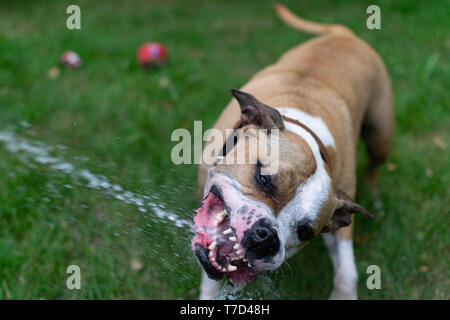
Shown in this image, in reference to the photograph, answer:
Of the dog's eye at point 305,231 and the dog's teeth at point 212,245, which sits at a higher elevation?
the dog's eye at point 305,231

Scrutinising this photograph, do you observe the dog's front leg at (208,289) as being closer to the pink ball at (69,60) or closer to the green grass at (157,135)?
the green grass at (157,135)

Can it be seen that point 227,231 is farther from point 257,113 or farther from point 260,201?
point 257,113

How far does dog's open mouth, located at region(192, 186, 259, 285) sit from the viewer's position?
238cm

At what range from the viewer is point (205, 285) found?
306 cm

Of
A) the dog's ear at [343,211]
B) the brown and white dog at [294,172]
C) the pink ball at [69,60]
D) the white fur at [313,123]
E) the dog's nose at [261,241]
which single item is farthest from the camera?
the pink ball at [69,60]

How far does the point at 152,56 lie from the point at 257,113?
9.20ft

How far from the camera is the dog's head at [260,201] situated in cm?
234

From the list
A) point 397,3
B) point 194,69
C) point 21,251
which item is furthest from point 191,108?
point 397,3

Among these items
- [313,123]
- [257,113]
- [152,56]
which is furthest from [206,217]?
[152,56]

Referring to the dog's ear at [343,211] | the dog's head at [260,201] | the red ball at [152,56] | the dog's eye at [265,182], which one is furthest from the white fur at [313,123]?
the red ball at [152,56]

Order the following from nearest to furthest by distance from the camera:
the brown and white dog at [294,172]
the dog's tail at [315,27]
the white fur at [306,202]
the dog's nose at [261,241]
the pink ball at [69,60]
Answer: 1. the dog's nose at [261,241]
2. the brown and white dog at [294,172]
3. the white fur at [306,202]
4. the dog's tail at [315,27]
5. the pink ball at [69,60]

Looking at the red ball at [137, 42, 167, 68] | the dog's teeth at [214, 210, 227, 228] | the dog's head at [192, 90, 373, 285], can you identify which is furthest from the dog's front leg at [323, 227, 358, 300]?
the red ball at [137, 42, 167, 68]

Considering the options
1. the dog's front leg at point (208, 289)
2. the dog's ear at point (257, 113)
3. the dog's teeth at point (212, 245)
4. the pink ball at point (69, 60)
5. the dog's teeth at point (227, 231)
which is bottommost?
the dog's front leg at point (208, 289)

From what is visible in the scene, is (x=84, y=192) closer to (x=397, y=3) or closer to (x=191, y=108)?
(x=191, y=108)
